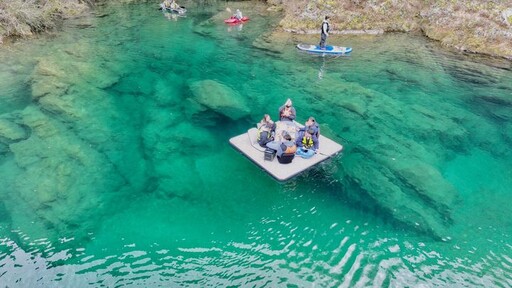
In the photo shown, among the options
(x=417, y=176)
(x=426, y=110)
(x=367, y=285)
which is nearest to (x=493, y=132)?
(x=426, y=110)

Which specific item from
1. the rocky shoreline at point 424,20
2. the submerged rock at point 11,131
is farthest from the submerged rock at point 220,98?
the rocky shoreline at point 424,20

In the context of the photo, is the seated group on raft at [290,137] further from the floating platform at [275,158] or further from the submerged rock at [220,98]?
the submerged rock at [220,98]

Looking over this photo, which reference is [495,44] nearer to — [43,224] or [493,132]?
[493,132]

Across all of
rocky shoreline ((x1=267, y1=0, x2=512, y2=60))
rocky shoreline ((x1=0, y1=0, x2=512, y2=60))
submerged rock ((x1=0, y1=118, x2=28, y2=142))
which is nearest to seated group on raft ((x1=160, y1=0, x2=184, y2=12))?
rocky shoreline ((x1=0, y1=0, x2=512, y2=60))

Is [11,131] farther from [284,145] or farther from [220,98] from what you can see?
[284,145]

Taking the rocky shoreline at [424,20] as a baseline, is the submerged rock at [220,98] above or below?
below

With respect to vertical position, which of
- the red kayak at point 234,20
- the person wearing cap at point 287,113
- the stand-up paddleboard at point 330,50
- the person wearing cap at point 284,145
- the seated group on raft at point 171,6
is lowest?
the person wearing cap at point 284,145

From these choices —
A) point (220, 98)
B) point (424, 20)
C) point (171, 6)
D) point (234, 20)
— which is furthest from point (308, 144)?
point (171, 6)

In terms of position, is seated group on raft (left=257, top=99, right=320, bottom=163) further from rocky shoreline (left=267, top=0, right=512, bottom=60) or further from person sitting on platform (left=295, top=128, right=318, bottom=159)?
rocky shoreline (left=267, top=0, right=512, bottom=60)
